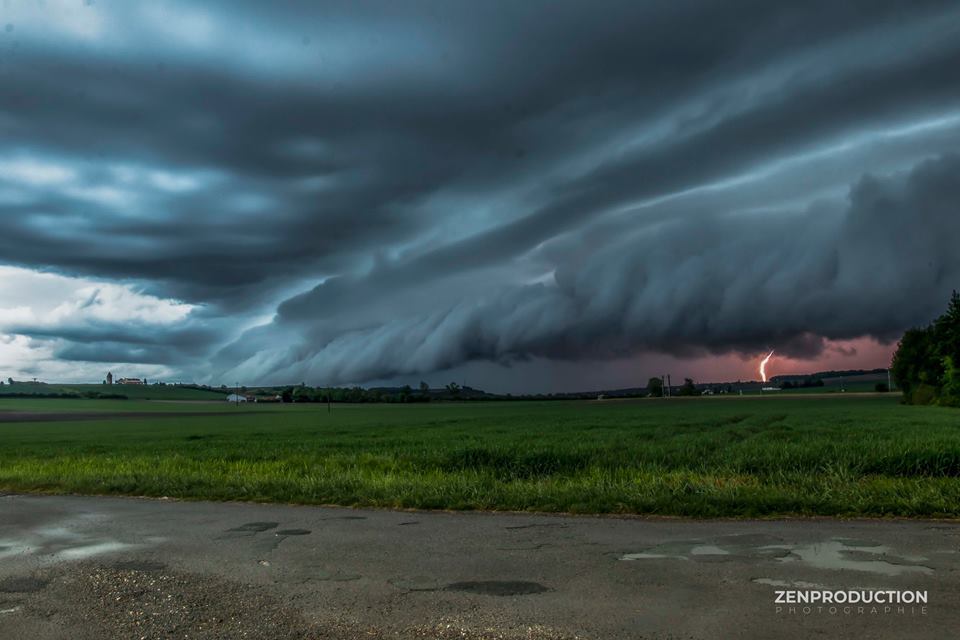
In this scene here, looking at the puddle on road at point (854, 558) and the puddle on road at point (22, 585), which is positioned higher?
the puddle on road at point (854, 558)

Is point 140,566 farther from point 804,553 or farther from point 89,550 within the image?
point 804,553

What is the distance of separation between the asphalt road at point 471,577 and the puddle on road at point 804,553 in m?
0.04

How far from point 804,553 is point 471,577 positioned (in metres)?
3.81

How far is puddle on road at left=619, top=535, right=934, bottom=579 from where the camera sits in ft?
24.2

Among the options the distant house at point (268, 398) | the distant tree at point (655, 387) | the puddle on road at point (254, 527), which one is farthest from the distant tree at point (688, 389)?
the puddle on road at point (254, 527)

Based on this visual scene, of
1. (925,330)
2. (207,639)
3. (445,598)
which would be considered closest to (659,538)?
(445,598)

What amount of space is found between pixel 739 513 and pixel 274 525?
7153mm

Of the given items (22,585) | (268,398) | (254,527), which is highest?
(22,585)

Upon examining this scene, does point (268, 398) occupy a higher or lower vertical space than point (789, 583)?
lower

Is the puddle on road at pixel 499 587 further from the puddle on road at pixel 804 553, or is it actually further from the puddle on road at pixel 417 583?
the puddle on road at pixel 804 553

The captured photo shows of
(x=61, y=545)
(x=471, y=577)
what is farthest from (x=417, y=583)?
(x=61, y=545)

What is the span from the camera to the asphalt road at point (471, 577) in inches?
231

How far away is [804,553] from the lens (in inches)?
317

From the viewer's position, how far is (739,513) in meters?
10.9
